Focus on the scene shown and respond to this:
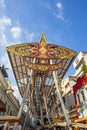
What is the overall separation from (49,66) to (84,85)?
820 centimetres

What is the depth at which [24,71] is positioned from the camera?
21.6 meters

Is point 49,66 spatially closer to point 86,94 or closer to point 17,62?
point 17,62

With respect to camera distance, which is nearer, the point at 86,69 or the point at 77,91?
the point at 86,69

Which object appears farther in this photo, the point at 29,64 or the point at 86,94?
the point at 86,94

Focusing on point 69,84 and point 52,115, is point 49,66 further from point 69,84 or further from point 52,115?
point 52,115

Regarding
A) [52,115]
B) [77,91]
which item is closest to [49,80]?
[77,91]

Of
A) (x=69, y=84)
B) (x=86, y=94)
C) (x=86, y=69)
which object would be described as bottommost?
(x=86, y=94)

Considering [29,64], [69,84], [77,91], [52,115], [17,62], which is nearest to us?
[29,64]

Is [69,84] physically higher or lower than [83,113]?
higher

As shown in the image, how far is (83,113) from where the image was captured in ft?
69.5

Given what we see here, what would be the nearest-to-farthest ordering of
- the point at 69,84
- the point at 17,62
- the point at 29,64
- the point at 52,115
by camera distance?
the point at 29,64, the point at 17,62, the point at 69,84, the point at 52,115

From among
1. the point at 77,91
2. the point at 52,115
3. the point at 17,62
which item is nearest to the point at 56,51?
the point at 17,62

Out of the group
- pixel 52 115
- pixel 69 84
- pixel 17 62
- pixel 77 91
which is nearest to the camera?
pixel 17 62

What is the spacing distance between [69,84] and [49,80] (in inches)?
413
